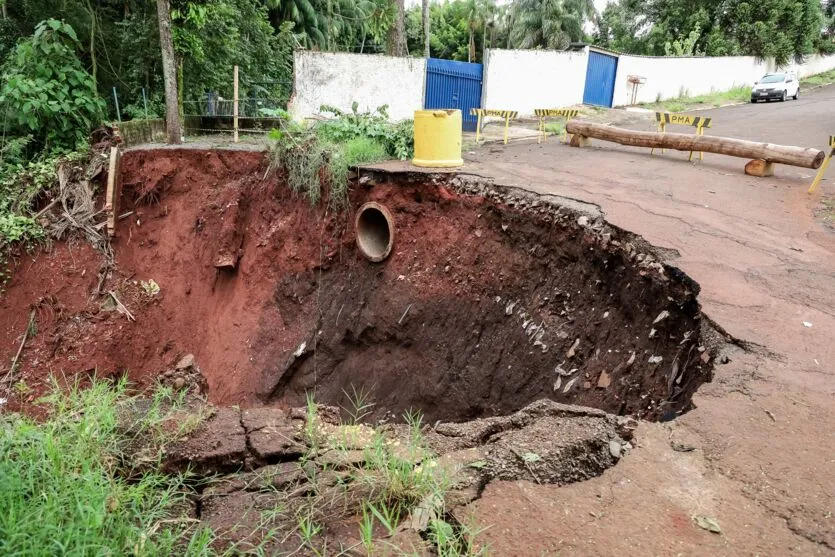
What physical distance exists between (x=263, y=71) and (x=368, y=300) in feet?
33.9

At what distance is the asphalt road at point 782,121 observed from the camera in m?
12.8

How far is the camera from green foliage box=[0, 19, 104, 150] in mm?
9078

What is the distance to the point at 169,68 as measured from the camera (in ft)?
32.1

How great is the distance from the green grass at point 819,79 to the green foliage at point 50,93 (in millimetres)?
32271

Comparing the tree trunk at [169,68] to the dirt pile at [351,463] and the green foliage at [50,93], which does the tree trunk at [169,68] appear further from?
the dirt pile at [351,463]

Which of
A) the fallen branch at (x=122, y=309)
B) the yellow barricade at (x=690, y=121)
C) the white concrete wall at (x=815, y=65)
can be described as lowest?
the fallen branch at (x=122, y=309)

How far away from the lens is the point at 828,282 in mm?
4879

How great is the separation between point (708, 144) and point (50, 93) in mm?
10596

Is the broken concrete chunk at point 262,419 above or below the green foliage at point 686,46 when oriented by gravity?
below

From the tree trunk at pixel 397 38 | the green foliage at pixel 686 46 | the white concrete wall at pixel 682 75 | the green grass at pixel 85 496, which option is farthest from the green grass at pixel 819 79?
the green grass at pixel 85 496

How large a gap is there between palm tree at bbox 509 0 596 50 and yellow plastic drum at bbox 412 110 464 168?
28.0m

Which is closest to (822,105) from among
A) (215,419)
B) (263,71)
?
(263,71)

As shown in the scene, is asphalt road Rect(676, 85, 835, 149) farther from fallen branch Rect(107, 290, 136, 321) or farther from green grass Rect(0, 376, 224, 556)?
green grass Rect(0, 376, 224, 556)

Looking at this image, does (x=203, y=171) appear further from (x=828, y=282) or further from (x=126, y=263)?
(x=828, y=282)
